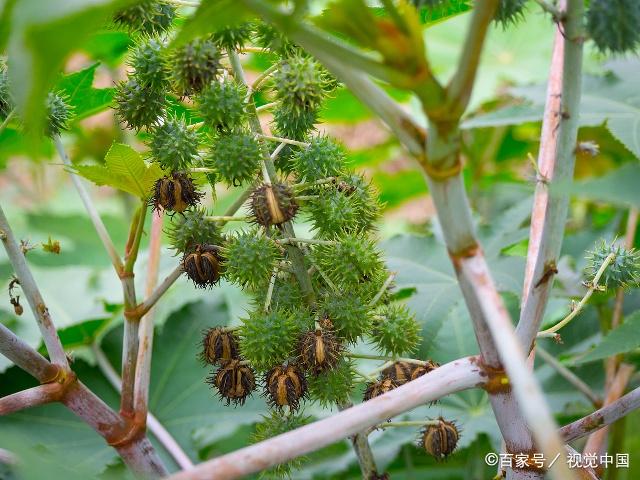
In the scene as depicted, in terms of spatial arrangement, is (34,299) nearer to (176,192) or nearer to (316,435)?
(176,192)

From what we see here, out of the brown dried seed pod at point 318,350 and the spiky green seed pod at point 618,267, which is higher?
the spiky green seed pod at point 618,267

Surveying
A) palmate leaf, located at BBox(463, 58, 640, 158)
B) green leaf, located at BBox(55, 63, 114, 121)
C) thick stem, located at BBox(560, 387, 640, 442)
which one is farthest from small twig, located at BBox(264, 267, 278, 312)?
palmate leaf, located at BBox(463, 58, 640, 158)

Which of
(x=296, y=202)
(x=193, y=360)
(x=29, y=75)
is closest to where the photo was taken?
(x=29, y=75)

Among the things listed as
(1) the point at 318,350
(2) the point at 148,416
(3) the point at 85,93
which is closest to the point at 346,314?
(1) the point at 318,350

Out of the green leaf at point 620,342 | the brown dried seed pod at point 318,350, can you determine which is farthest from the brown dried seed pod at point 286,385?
the green leaf at point 620,342

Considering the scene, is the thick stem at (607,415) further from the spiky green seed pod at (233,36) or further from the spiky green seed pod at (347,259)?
the spiky green seed pod at (233,36)

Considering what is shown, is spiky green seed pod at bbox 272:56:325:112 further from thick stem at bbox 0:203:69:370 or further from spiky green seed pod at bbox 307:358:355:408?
thick stem at bbox 0:203:69:370

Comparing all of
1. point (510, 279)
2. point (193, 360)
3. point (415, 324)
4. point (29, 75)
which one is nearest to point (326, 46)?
point (29, 75)

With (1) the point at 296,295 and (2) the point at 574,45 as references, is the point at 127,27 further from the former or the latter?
(2) the point at 574,45
